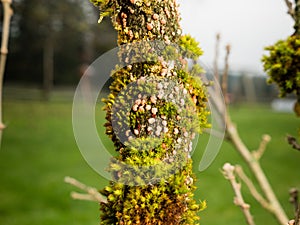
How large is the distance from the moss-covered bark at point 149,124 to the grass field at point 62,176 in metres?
1.57

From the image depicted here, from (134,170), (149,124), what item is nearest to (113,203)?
(134,170)

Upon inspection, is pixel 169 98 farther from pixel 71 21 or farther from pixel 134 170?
pixel 71 21

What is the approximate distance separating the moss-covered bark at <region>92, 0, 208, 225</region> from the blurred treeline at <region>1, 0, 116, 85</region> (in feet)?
47.8

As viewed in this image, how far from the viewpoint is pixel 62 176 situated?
6.96 m

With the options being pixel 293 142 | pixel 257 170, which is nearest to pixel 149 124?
pixel 293 142

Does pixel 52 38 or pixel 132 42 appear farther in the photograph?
pixel 52 38

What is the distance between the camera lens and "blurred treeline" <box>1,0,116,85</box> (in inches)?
640

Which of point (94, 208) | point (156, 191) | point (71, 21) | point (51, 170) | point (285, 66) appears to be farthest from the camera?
point (71, 21)

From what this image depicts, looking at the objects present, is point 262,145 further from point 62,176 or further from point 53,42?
point 53,42

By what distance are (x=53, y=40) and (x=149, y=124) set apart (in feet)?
56.9

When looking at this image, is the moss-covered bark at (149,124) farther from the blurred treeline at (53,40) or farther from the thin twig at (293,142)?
the blurred treeline at (53,40)

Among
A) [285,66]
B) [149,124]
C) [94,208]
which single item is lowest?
[94,208]

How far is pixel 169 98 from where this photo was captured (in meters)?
1.18

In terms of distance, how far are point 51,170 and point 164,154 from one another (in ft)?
21.2
